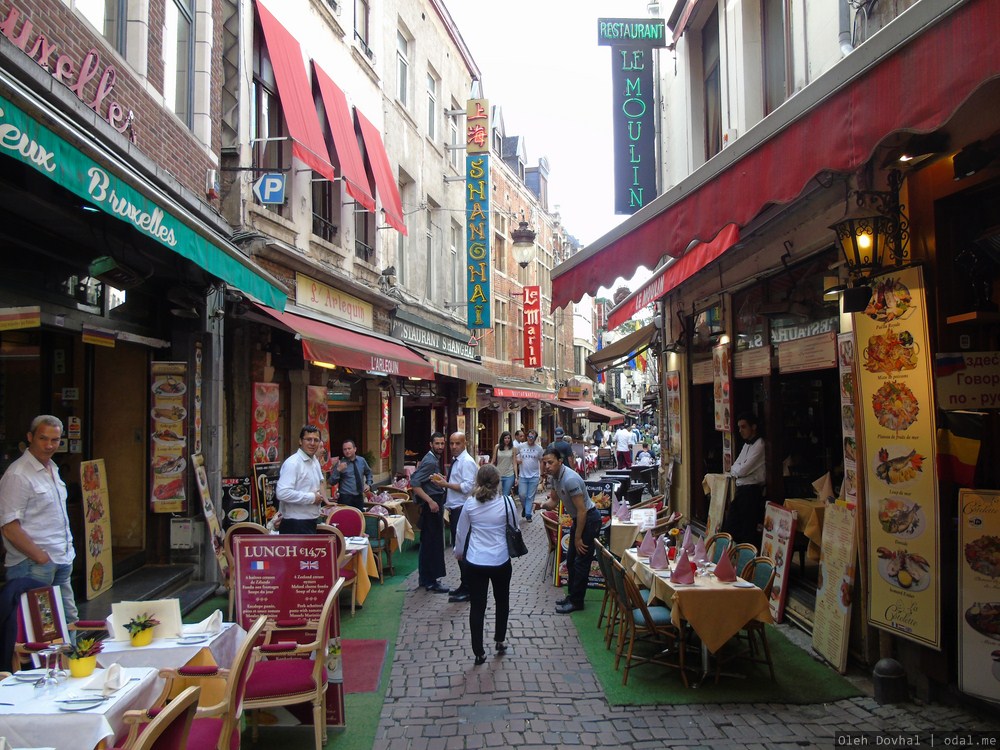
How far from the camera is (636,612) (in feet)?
20.8

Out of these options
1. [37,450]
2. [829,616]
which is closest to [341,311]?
[37,450]

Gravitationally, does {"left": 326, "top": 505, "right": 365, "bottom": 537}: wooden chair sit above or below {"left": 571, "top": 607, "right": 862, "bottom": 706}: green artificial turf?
above

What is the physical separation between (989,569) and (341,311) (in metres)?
10.3

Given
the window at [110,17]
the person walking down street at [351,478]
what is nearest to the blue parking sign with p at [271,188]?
the window at [110,17]

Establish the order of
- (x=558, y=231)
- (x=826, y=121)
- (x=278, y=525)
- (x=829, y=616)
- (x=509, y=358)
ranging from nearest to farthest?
1. (x=826, y=121)
2. (x=829, y=616)
3. (x=278, y=525)
4. (x=509, y=358)
5. (x=558, y=231)

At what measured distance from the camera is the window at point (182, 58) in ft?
26.6

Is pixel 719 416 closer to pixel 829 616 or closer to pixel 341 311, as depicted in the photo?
pixel 829 616

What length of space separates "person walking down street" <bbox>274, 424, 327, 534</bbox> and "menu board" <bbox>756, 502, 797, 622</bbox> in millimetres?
4192

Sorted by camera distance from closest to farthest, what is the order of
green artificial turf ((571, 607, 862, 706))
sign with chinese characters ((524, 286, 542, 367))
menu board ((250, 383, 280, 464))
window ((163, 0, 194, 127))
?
green artificial turf ((571, 607, 862, 706)) → window ((163, 0, 194, 127)) → menu board ((250, 383, 280, 464)) → sign with chinese characters ((524, 286, 542, 367))

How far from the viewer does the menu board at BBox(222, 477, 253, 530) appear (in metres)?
8.68

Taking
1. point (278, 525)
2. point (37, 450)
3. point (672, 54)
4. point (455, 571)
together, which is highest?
point (672, 54)

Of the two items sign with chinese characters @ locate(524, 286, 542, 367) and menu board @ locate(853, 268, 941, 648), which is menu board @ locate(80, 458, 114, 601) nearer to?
menu board @ locate(853, 268, 941, 648)

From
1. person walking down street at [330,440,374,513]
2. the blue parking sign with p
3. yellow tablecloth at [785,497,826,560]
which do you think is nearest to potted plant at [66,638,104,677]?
yellow tablecloth at [785,497,826,560]

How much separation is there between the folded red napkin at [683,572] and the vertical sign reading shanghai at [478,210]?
14.8 meters
